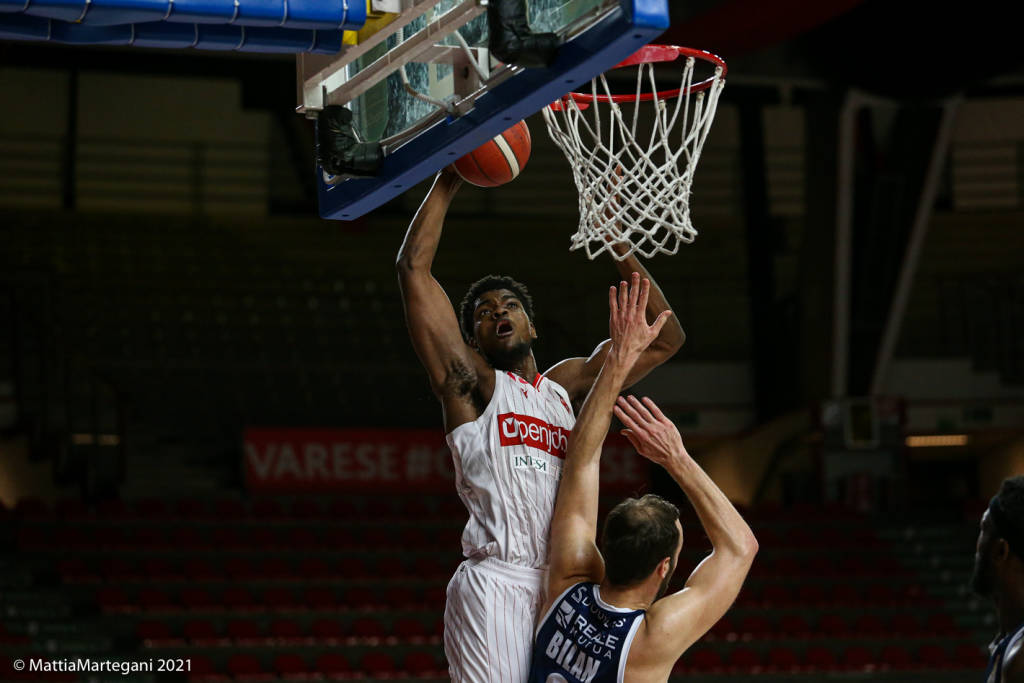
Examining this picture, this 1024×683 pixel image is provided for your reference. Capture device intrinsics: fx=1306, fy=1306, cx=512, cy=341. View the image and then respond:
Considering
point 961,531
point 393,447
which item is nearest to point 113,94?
point 393,447

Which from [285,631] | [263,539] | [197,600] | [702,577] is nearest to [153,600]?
[197,600]

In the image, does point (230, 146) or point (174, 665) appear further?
point (230, 146)

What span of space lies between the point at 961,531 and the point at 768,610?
11.7 feet

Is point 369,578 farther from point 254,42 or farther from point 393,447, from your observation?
point 254,42

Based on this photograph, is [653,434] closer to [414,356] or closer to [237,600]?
[237,600]

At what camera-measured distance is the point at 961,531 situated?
1359 cm

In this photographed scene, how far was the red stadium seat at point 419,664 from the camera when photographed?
9219mm

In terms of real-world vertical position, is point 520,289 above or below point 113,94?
below

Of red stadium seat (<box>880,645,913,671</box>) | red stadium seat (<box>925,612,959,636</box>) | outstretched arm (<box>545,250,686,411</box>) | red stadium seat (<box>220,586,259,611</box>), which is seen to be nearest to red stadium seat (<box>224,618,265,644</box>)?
red stadium seat (<box>220,586,259,611</box>)

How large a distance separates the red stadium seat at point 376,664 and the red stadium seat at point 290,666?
39 centimetres

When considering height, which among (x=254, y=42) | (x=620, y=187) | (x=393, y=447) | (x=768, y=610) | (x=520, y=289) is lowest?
(x=768, y=610)

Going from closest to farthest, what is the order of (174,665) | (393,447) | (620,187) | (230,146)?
(620,187)
(174,665)
(393,447)
(230,146)

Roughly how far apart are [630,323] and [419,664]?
6.21 meters

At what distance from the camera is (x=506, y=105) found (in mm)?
3096
